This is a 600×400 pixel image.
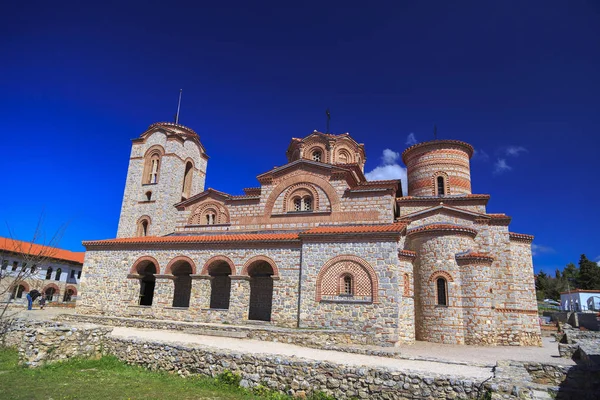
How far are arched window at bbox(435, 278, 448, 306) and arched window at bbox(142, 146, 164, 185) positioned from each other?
17.3m

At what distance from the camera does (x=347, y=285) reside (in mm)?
14078

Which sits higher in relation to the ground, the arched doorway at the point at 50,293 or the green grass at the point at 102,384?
the arched doorway at the point at 50,293

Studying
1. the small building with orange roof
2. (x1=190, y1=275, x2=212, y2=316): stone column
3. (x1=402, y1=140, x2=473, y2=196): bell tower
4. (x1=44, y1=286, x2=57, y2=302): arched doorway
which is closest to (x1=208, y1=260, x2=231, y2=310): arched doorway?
(x1=190, y1=275, x2=212, y2=316): stone column

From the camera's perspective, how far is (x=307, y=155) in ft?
70.4

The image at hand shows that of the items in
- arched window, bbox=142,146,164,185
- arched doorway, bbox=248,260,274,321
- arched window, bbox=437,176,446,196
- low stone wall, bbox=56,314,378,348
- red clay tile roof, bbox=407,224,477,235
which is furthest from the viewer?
arched window, bbox=142,146,164,185

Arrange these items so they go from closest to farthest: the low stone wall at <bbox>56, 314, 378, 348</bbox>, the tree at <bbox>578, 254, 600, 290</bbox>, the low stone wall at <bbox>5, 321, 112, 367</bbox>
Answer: the low stone wall at <bbox>5, 321, 112, 367</bbox> < the low stone wall at <bbox>56, 314, 378, 348</bbox> < the tree at <bbox>578, 254, 600, 290</bbox>

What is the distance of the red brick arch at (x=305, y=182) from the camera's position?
56.7 ft

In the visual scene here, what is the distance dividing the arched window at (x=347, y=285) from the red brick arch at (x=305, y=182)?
3877mm

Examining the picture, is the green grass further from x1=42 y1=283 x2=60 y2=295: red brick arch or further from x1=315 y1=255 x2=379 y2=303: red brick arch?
x1=42 y1=283 x2=60 y2=295: red brick arch

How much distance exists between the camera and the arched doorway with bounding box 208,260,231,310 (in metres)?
17.8

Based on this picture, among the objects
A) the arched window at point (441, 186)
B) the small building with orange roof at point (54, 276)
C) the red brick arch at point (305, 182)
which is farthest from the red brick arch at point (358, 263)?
the small building with orange roof at point (54, 276)

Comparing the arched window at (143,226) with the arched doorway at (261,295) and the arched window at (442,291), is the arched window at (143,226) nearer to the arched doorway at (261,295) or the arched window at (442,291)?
the arched doorway at (261,295)

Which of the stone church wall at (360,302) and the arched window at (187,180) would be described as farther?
the arched window at (187,180)

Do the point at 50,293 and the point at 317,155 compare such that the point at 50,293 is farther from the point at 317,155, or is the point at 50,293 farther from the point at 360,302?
the point at 360,302
